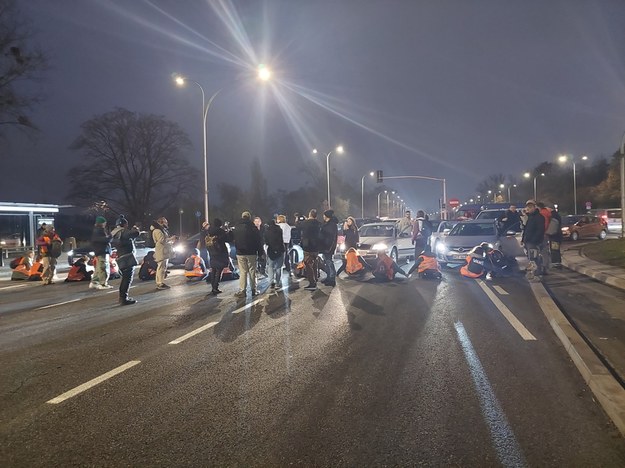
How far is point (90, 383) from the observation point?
5449mm

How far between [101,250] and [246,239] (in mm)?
4355

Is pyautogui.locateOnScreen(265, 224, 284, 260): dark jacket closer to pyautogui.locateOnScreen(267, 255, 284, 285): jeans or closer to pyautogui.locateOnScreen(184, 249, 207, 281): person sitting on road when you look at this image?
pyautogui.locateOnScreen(267, 255, 284, 285): jeans

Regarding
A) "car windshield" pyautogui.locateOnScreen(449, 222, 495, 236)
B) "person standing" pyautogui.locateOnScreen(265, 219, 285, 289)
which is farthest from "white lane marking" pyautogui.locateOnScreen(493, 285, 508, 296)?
"person standing" pyautogui.locateOnScreen(265, 219, 285, 289)

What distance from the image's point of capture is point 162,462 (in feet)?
11.8

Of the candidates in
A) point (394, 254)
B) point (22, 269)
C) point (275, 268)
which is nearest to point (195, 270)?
point (275, 268)

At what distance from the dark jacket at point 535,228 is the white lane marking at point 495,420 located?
309 inches

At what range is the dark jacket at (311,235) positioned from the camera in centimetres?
1248

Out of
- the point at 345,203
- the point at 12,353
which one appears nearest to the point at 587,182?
the point at 345,203

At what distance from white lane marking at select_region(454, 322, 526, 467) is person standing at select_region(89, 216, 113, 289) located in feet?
31.2

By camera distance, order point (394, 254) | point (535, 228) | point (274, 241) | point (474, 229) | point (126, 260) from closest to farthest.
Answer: point (126, 260) → point (274, 241) → point (535, 228) → point (474, 229) → point (394, 254)

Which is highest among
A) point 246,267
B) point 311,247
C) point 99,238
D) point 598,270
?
point 99,238

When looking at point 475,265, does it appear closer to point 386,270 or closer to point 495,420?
point 386,270

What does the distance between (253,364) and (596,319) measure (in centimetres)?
570

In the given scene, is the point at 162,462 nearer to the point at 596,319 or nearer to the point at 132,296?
the point at 596,319
